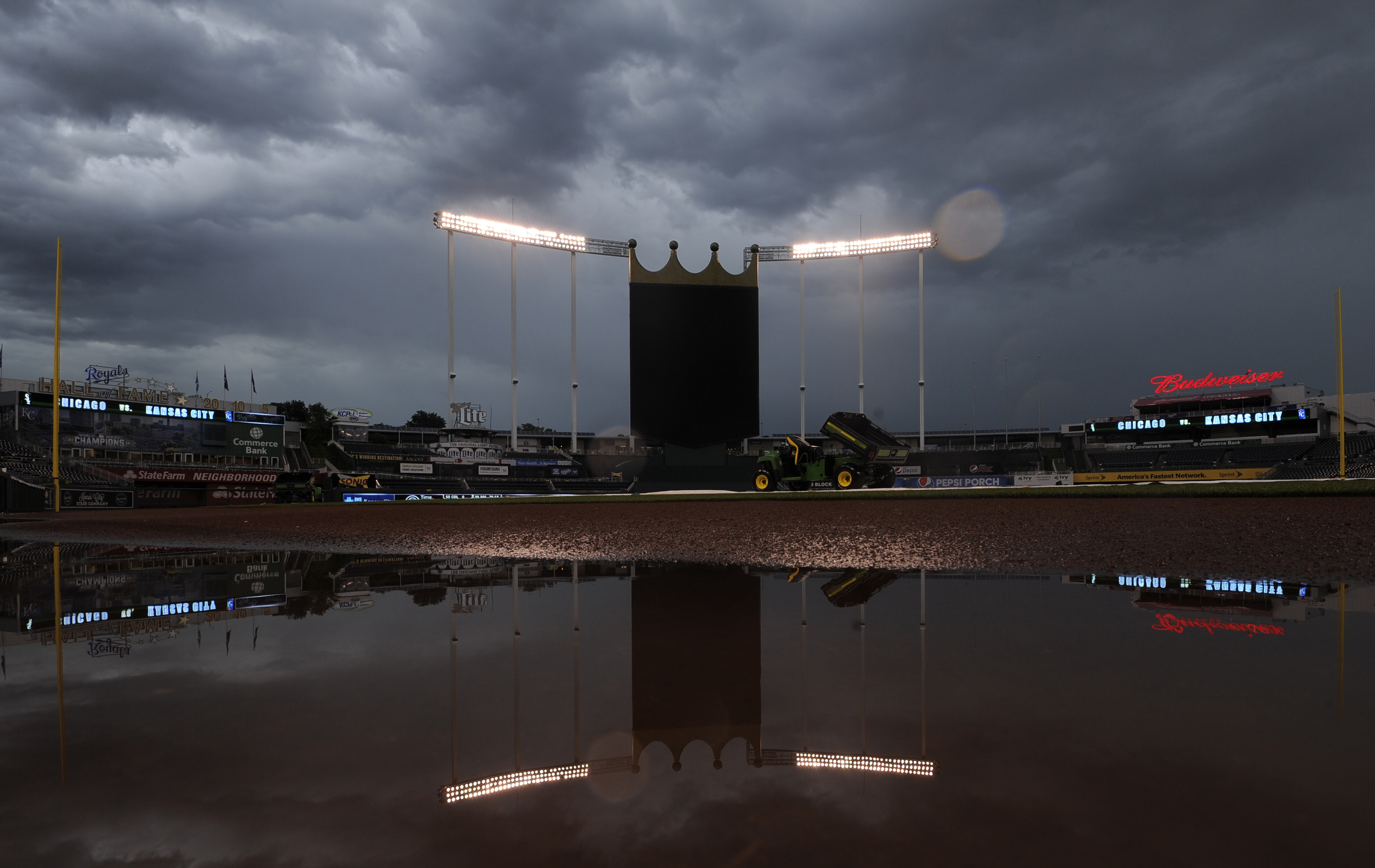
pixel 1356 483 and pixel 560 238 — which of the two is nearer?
pixel 1356 483

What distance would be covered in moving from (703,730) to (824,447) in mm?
26020

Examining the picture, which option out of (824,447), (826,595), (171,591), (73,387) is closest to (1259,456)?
(824,447)

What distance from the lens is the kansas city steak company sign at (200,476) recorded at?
38.4 metres

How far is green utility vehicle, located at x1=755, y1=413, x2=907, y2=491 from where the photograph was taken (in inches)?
965

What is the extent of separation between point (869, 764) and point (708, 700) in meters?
0.71

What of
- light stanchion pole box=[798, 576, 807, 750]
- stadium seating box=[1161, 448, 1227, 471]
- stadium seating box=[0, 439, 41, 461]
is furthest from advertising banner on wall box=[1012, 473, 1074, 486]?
stadium seating box=[0, 439, 41, 461]

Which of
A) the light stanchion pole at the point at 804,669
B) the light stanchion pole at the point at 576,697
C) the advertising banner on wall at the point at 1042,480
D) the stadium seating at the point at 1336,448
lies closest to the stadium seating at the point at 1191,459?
the stadium seating at the point at 1336,448

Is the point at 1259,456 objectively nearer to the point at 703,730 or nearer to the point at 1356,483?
the point at 1356,483

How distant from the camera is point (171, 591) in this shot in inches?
199

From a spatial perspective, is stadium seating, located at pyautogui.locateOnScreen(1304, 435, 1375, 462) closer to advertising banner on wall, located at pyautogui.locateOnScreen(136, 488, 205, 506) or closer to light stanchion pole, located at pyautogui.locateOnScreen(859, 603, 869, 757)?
light stanchion pole, located at pyautogui.locateOnScreen(859, 603, 869, 757)

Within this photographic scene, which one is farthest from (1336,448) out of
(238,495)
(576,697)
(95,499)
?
(95,499)

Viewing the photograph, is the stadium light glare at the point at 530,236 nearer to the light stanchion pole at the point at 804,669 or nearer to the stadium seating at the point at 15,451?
the stadium seating at the point at 15,451

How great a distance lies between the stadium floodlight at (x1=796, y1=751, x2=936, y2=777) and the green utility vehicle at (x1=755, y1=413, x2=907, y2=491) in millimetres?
23155

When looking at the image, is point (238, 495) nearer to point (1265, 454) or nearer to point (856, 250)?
point (856, 250)
